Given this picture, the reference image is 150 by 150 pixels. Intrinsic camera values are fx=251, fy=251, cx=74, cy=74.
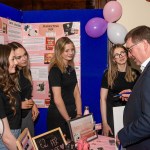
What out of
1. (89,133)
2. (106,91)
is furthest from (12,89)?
(106,91)

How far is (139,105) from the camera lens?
1.48m

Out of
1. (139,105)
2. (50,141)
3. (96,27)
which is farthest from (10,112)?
(96,27)

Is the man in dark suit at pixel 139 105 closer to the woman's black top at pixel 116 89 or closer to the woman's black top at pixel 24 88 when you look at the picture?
the woman's black top at pixel 116 89

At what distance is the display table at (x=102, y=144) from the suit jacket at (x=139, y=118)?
34 centimetres

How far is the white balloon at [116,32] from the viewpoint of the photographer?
9.52 feet

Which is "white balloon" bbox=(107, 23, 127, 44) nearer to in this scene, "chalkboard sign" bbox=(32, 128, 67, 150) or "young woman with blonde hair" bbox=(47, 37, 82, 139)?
"young woman with blonde hair" bbox=(47, 37, 82, 139)

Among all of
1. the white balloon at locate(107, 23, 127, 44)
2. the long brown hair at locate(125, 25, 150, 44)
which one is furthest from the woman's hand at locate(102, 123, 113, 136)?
the long brown hair at locate(125, 25, 150, 44)

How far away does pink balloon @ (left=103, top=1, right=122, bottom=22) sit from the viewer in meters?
2.96

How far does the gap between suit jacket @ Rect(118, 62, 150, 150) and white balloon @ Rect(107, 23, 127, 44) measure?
1.47 m

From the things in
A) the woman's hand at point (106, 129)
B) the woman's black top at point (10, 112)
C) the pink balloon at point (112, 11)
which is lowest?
the woman's hand at point (106, 129)

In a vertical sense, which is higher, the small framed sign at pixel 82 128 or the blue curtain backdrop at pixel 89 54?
the blue curtain backdrop at pixel 89 54

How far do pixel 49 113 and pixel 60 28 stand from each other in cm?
118

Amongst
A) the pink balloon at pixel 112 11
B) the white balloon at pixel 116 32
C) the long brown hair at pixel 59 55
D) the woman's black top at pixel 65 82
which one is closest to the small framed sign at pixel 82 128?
the woman's black top at pixel 65 82

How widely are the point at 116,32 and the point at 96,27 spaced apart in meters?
0.24
